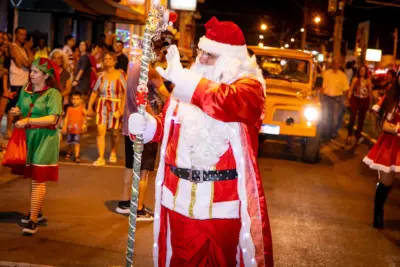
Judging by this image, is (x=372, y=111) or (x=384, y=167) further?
(x=372, y=111)

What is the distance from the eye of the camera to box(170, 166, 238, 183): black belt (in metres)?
4.00

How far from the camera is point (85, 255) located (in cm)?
591

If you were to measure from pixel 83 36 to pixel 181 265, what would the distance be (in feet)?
69.0

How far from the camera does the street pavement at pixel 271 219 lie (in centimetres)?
606

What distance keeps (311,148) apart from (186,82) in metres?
9.00

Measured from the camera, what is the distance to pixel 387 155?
23.8ft

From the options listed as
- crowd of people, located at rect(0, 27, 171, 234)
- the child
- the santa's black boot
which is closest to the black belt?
crowd of people, located at rect(0, 27, 171, 234)

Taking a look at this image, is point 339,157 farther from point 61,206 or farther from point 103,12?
point 103,12

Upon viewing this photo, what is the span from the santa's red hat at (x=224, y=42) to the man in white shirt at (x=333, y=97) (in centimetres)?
1254

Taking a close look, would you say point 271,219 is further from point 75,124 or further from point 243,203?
point 75,124

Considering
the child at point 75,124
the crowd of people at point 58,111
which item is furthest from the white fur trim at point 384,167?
the child at point 75,124

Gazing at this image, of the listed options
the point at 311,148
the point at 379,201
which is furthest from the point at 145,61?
the point at 311,148

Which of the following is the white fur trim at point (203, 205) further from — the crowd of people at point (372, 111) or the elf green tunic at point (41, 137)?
the crowd of people at point (372, 111)

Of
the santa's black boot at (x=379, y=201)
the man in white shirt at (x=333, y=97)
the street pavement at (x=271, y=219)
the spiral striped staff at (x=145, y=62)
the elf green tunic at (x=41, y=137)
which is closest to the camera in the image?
the spiral striped staff at (x=145, y=62)
